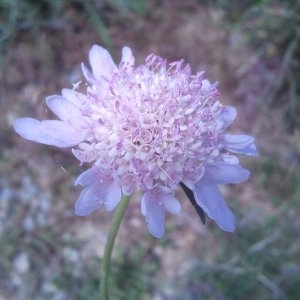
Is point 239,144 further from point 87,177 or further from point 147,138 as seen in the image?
point 87,177

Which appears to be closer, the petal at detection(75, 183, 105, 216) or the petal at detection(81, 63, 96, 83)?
the petal at detection(75, 183, 105, 216)

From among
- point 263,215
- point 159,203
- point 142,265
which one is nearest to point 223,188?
point 263,215

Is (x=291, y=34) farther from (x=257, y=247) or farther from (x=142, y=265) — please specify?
(x=142, y=265)

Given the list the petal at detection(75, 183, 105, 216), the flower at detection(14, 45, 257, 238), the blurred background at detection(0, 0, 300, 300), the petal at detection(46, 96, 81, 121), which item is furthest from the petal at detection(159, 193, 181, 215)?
the blurred background at detection(0, 0, 300, 300)

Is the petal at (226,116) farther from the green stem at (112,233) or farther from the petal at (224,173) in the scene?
the green stem at (112,233)

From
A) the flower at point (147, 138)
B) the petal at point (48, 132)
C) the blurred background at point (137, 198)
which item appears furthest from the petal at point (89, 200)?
the blurred background at point (137, 198)

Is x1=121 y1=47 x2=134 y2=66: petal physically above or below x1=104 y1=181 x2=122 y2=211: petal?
above

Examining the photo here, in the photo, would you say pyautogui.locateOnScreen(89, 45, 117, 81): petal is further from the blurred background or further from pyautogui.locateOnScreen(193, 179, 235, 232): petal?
the blurred background
